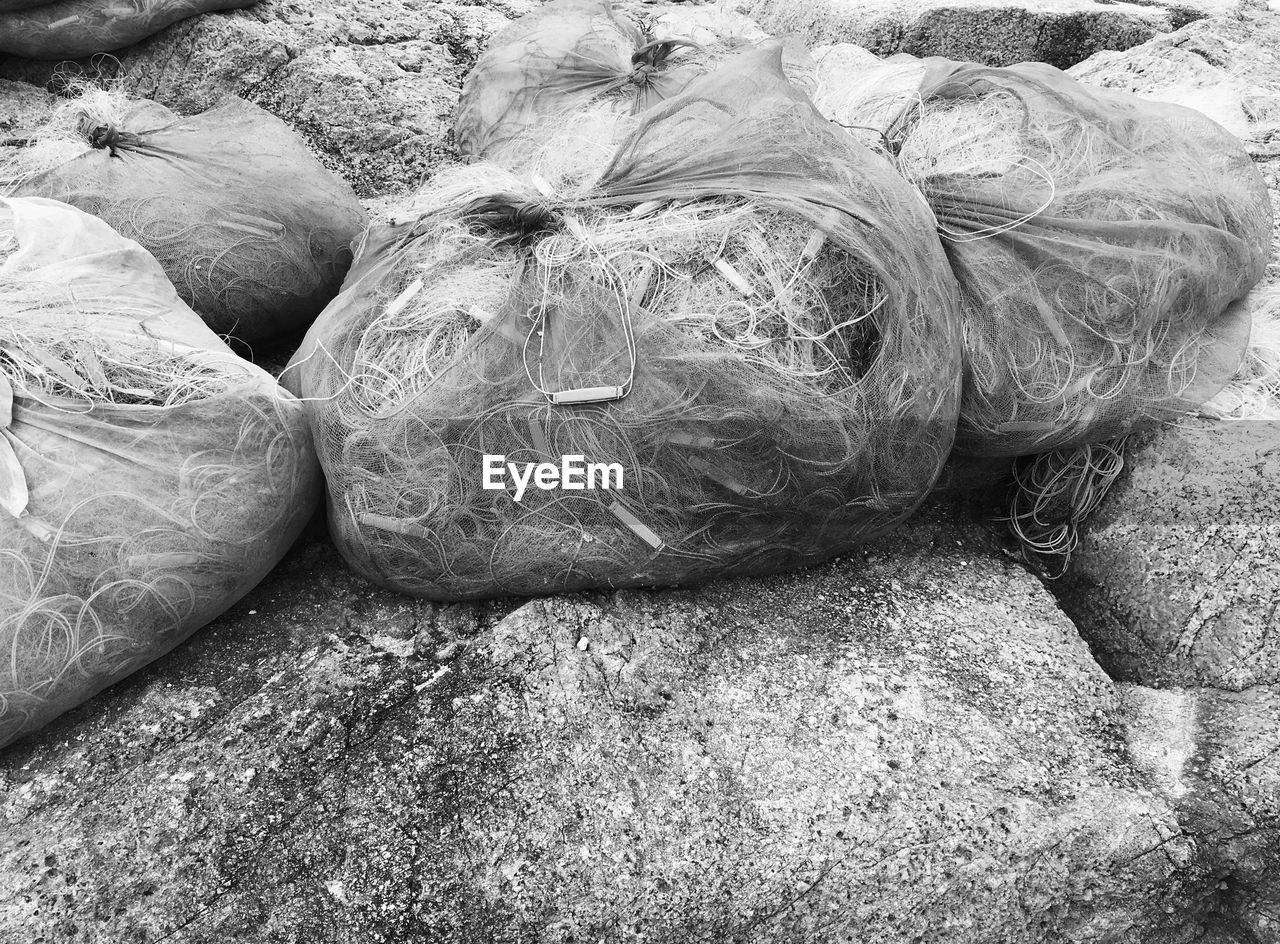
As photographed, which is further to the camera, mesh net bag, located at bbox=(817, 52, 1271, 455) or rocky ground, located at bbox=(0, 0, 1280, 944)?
mesh net bag, located at bbox=(817, 52, 1271, 455)

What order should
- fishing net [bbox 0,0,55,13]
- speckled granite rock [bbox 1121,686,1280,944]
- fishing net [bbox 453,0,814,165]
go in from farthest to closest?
fishing net [bbox 0,0,55,13] → fishing net [bbox 453,0,814,165] → speckled granite rock [bbox 1121,686,1280,944]

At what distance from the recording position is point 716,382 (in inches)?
59.5

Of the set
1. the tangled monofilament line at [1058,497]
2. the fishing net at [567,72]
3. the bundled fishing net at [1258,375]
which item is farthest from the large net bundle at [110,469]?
the bundled fishing net at [1258,375]

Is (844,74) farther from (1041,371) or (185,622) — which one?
(185,622)

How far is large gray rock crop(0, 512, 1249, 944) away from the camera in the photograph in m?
1.38

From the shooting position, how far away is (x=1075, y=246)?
1726 millimetres

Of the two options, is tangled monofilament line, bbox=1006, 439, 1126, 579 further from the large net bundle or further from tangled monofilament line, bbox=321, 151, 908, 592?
the large net bundle

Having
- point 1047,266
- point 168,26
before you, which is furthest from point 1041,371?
point 168,26

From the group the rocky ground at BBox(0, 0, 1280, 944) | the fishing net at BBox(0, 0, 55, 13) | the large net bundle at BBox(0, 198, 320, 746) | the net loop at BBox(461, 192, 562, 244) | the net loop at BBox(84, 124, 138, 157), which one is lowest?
the rocky ground at BBox(0, 0, 1280, 944)

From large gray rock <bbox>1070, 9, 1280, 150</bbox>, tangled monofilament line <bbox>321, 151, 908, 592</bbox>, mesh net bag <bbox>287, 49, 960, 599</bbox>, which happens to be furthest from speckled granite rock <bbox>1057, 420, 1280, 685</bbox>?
large gray rock <bbox>1070, 9, 1280, 150</bbox>

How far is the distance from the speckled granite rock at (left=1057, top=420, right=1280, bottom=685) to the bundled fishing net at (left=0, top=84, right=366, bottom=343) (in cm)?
173

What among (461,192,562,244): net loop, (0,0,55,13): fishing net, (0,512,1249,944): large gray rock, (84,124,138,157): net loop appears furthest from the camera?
(0,0,55,13): fishing net

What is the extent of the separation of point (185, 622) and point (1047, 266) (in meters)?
1.63

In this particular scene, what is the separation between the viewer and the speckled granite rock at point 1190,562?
173cm
